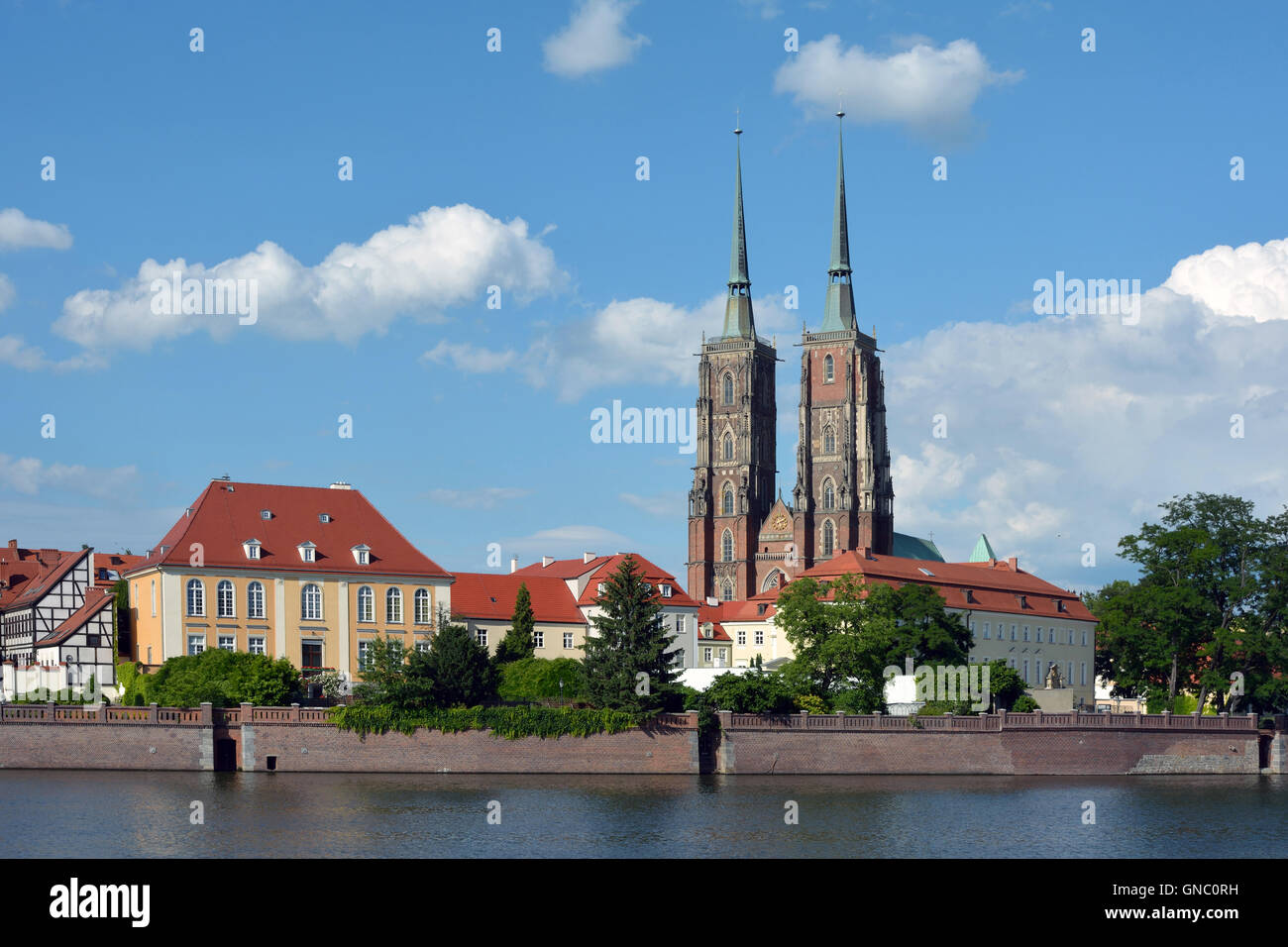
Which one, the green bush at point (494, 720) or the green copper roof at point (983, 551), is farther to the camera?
the green copper roof at point (983, 551)

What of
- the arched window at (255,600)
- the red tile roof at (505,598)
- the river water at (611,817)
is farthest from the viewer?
the red tile roof at (505,598)

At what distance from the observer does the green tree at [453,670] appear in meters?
71.9

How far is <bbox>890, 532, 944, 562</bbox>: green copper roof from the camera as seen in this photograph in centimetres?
15412

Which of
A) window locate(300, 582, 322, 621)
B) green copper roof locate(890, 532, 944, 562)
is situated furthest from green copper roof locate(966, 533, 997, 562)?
window locate(300, 582, 322, 621)

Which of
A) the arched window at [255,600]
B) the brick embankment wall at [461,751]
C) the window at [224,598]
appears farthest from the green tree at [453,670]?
the window at [224,598]

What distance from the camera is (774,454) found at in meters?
157

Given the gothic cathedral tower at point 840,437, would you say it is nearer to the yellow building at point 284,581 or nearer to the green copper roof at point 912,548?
the green copper roof at point 912,548

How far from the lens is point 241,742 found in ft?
227

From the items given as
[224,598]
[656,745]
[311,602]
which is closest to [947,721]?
[656,745]

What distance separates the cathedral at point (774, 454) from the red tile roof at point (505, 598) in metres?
46.3

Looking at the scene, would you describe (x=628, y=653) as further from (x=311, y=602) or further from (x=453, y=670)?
(x=311, y=602)

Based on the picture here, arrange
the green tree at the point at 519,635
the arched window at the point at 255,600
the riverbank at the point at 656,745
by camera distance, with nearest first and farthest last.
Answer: the riverbank at the point at 656,745, the arched window at the point at 255,600, the green tree at the point at 519,635

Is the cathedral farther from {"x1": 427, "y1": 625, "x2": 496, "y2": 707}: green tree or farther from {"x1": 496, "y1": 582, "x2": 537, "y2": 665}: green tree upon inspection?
{"x1": 427, "y1": 625, "x2": 496, "y2": 707}: green tree
